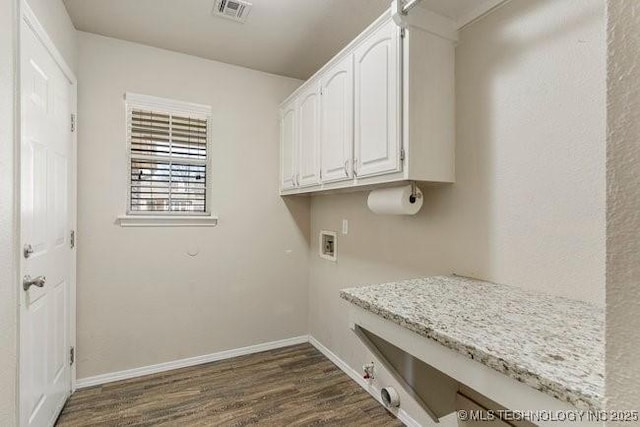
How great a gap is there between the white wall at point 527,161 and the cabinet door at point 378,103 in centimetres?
36

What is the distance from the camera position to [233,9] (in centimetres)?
199

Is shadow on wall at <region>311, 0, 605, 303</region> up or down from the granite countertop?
up

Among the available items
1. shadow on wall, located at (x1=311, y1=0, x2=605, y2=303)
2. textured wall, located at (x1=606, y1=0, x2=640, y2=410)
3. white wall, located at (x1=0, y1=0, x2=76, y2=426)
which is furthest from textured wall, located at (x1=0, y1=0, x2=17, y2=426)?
shadow on wall, located at (x1=311, y1=0, x2=605, y2=303)

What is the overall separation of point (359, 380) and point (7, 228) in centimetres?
226

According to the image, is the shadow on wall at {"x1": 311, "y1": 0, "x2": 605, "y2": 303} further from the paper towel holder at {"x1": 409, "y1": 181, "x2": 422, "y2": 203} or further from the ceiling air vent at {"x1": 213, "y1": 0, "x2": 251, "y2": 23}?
the ceiling air vent at {"x1": 213, "y1": 0, "x2": 251, "y2": 23}

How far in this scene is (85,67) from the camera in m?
2.29

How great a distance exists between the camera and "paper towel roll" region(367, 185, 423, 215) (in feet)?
5.37

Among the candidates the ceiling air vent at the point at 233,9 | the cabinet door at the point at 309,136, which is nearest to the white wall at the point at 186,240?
the cabinet door at the point at 309,136

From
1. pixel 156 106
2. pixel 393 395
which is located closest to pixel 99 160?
pixel 156 106

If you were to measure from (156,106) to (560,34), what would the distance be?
257 centimetres

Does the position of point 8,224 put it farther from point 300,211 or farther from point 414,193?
point 300,211

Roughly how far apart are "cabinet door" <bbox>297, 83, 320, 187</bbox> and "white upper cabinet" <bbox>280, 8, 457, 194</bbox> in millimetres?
291

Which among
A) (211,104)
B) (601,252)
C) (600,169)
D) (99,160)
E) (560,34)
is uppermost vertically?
(211,104)

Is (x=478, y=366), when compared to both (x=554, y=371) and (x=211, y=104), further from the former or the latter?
(x=211, y=104)
